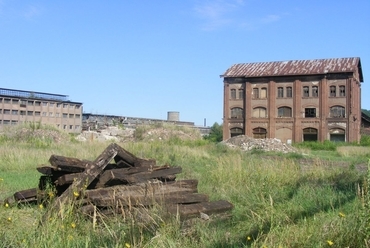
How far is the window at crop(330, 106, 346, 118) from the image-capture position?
43188 mm

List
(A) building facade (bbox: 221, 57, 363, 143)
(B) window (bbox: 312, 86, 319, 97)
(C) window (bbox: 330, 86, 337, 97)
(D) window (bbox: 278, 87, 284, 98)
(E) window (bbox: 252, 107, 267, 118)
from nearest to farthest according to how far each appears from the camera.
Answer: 1. (A) building facade (bbox: 221, 57, 363, 143)
2. (C) window (bbox: 330, 86, 337, 97)
3. (B) window (bbox: 312, 86, 319, 97)
4. (D) window (bbox: 278, 87, 284, 98)
5. (E) window (bbox: 252, 107, 267, 118)

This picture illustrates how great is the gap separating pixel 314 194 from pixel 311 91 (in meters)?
39.4

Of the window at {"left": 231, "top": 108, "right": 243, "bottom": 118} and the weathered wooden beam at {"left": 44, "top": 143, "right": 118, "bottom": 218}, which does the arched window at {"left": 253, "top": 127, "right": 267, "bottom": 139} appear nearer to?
the window at {"left": 231, "top": 108, "right": 243, "bottom": 118}

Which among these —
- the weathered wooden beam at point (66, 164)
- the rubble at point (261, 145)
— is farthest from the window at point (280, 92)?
the weathered wooden beam at point (66, 164)

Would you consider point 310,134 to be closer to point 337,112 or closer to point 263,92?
point 337,112

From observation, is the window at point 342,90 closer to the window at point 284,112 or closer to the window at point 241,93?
the window at point 284,112

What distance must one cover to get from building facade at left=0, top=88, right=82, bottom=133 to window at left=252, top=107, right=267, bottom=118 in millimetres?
21655

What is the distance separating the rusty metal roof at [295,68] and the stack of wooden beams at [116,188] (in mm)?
39395

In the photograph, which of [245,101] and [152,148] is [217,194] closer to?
[152,148]

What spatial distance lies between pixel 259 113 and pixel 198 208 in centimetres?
4107

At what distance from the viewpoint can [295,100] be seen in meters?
→ 45.5

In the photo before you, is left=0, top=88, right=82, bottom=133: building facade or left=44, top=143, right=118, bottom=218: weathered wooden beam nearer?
left=44, top=143, right=118, bottom=218: weathered wooden beam

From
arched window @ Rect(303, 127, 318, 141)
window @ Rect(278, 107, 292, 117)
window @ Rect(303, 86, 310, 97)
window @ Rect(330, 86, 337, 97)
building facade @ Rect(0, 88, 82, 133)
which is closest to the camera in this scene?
window @ Rect(330, 86, 337, 97)

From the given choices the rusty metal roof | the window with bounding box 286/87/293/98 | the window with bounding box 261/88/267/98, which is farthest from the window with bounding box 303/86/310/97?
the window with bounding box 261/88/267/98
